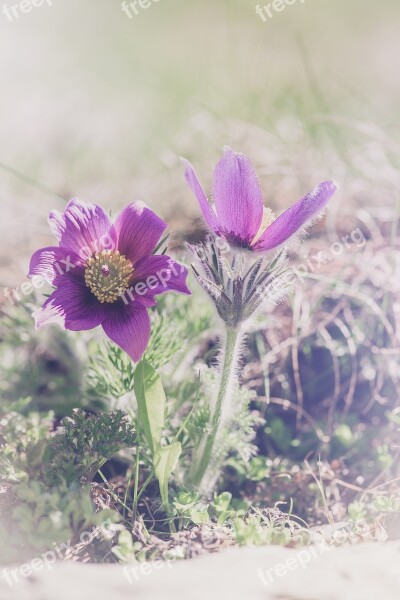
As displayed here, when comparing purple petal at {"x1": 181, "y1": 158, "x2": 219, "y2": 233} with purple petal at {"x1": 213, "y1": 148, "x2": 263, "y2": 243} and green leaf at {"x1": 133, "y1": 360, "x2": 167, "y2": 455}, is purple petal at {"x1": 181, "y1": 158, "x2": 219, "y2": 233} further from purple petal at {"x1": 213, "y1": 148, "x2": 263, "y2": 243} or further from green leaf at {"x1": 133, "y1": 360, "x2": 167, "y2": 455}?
green leaf at {"x1": 133, "y1": 360, "x2": 167, "y2": 455}

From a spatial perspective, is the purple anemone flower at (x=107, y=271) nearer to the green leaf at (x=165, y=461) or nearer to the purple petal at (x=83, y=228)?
A: the purple petal at (x=83, y=228)

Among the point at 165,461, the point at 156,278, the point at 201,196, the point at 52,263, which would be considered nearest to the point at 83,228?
the point at 52,263

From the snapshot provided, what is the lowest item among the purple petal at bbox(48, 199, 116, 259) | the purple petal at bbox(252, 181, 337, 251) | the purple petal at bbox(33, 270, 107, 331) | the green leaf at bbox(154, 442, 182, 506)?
the green leaf at bbox(154, 442, 182, 506)

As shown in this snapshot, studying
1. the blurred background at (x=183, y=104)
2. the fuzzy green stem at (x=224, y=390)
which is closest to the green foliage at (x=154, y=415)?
the fuzzy green stem at (x=224, y=390)

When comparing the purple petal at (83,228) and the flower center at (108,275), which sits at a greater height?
the purple petal at (83,228)

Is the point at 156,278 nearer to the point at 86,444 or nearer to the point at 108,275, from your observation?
the point at 108,275

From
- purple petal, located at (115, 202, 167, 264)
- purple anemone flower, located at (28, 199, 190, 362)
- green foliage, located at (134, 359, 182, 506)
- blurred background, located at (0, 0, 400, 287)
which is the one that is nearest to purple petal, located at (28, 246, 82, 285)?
purple anemone flower, located at (28, 199, 190, 362)
